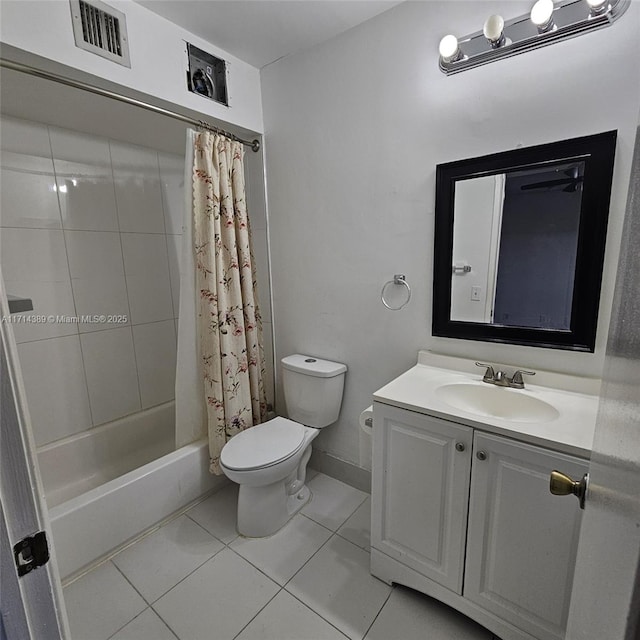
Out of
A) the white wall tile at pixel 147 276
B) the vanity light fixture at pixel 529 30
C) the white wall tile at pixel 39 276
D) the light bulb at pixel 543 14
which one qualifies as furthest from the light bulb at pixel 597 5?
the white wall tile at pixel 39 276

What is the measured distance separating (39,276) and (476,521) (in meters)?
2.35

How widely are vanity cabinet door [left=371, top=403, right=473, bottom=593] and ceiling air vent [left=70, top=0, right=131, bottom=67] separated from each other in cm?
175

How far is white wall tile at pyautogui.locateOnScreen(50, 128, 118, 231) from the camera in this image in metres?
1.89

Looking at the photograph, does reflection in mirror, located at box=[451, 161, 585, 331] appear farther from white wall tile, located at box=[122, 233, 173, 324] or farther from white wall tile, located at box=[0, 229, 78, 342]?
white wall tile, located at box=[0, 229, 78, 342]

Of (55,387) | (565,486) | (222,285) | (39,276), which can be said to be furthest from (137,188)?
(565,486)

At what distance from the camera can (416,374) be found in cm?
150

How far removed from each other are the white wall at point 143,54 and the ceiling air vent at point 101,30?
0.8 inches

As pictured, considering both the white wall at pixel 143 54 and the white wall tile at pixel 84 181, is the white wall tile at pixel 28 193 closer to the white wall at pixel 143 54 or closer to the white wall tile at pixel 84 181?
the white wall tile at pixel 84 181

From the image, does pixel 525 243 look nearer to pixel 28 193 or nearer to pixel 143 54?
pixel 143 54

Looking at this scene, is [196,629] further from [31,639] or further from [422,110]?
[422,110]

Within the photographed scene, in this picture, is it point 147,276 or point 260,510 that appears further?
point 147,276

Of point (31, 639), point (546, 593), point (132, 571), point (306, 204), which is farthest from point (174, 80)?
point (546, 593)

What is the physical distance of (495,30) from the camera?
1.18 m

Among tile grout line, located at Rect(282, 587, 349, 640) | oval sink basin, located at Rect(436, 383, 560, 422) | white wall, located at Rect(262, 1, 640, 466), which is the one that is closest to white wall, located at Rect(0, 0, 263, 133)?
white wall, located at Rect(262, 1, 640, 466)
